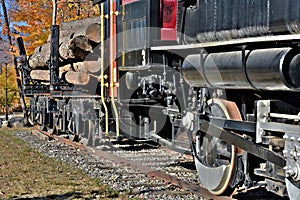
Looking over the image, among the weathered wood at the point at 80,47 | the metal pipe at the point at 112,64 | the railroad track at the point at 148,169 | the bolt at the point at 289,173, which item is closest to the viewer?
the bolt at the point at 289,173

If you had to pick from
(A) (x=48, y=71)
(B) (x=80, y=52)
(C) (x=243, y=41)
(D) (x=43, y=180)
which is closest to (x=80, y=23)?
(B) (x=80, y=52)

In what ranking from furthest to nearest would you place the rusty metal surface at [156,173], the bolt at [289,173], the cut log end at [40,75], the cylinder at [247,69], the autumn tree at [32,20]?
the autumn tree at [32,20] → the cut log end at [40,75] → the rusty metal surface at [156,173] → the bolt at [289,173] → the cylinder at [247,69]

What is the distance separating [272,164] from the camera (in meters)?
5.54

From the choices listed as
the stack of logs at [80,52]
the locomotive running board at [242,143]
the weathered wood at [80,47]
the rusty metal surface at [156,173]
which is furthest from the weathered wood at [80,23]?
the locomotive running board at [242,143]

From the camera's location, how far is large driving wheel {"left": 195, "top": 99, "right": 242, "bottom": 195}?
622 centimetres

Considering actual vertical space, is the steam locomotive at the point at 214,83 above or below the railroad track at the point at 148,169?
above

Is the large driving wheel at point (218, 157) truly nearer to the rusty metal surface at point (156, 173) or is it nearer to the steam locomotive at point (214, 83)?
the steam locomotive at point (214, 83)

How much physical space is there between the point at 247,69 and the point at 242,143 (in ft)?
3.02

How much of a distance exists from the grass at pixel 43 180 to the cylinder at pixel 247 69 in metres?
2.19

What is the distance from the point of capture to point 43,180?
842 cm

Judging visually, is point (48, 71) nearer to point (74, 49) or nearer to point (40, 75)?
point (40, 75)

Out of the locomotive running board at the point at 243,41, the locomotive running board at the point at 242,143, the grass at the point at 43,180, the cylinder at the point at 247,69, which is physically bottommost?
the grass at the point at 43,180

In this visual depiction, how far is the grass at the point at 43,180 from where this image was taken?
24.2ft

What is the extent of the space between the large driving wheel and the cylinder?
0.34 meters
